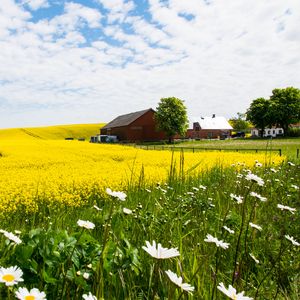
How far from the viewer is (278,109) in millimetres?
75312

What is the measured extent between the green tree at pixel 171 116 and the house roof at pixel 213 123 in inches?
944

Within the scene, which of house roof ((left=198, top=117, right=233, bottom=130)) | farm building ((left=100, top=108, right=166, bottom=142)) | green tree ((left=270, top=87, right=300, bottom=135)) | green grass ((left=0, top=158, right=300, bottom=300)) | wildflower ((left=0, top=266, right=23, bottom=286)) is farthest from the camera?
house roof ((left=198, top=117, right=233, bottom=130))

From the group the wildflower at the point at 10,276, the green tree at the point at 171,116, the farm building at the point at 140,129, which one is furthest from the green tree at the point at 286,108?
the wildflower at the point at 10,276

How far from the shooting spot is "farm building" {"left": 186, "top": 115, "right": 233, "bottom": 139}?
95.9m

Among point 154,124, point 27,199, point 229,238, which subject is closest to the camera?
point 229,238

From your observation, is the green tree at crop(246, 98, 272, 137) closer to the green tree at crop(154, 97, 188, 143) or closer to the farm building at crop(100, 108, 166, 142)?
the green tree at crop(154, 97, 188, 143)

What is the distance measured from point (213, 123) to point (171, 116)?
102ft

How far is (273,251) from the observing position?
12.9 ft

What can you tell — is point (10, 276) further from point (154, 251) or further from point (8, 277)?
point (154, 251)

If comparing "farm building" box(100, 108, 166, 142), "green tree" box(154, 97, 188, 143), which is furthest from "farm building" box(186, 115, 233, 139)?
"green tree" box(154, 97, 188, 143)

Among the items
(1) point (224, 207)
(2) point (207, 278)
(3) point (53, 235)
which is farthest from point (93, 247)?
(1) point (224, 207)

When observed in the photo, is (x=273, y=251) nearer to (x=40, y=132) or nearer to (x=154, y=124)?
(x=154, y=124)

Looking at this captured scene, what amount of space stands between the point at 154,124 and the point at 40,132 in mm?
43024

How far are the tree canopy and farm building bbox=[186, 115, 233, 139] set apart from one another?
1578 cm
